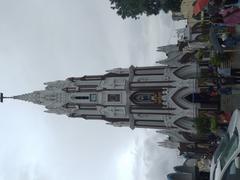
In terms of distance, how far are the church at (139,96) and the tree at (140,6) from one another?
276 inches

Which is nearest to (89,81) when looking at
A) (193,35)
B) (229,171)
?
(193,35)

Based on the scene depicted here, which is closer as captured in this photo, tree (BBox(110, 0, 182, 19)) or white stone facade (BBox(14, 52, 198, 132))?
white stone facade (BBox(14, 52, 198, 132))

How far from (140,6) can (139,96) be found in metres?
12.6

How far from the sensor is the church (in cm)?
5194

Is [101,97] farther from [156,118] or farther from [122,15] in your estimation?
[122,15]

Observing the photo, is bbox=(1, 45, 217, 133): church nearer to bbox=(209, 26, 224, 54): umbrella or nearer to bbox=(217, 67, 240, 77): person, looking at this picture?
bbox=(217, 67, 240, 77): person

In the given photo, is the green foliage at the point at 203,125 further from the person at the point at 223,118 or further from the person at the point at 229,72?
the person at the point at 229,72

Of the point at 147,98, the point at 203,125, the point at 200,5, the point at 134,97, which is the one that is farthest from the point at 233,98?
the point at 134,97

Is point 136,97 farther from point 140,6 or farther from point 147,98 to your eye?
point 140,6

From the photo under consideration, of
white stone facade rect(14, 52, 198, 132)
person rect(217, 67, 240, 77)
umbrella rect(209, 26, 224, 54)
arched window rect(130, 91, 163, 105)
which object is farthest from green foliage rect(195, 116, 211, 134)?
umbrella rect(209, 26, 224, 54)

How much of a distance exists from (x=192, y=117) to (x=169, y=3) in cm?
1643

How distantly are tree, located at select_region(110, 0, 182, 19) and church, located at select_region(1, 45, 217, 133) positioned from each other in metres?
7.02

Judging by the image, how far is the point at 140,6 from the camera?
2413 inches

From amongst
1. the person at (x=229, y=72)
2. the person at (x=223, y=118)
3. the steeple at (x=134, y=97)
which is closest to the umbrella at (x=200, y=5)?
the person at (x=229, y=72)
